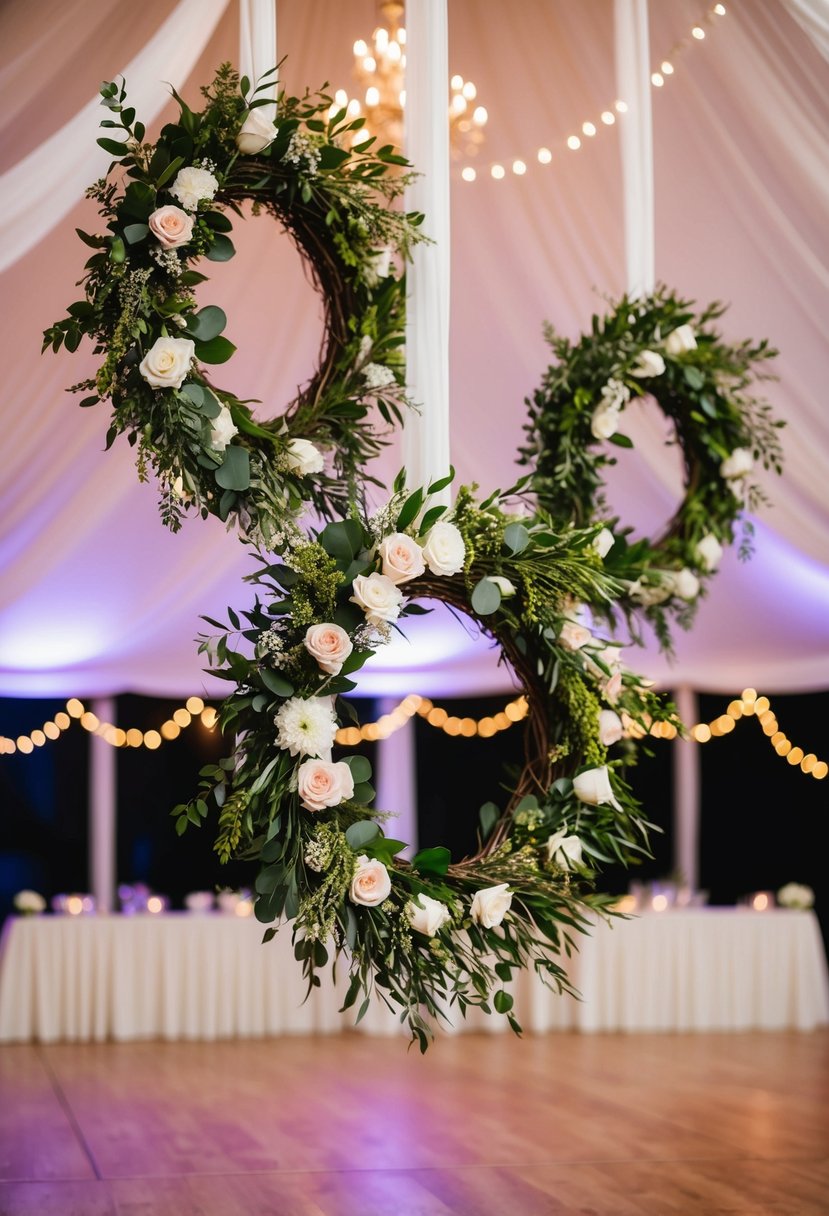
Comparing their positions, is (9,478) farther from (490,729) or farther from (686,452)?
(490,729)

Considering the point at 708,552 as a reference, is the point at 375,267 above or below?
above

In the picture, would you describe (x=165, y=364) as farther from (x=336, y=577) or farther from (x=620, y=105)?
(x=620, y=105)

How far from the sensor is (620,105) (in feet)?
11.7

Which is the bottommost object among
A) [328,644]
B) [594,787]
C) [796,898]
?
[796,898]

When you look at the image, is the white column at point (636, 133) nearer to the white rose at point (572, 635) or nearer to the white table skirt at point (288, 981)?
the white rose at point (572, 635)

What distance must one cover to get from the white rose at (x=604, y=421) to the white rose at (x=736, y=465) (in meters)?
0.39

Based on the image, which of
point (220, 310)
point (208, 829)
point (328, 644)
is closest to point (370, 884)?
point (328, 644)

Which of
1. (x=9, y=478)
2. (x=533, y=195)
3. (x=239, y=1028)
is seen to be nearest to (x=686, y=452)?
(x=533, y=195)

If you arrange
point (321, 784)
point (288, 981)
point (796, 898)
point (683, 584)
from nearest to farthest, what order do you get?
point (321, 784), point (683, 584), point (288, 981), point (796, 898)

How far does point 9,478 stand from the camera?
5.36 m

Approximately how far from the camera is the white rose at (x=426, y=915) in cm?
258

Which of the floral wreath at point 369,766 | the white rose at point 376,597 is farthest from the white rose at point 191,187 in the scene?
the white rose at point 376,597

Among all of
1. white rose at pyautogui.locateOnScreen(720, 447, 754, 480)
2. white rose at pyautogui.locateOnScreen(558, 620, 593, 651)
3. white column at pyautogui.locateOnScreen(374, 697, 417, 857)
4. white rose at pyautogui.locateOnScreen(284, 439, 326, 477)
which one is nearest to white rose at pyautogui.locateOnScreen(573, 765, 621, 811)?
white rose at pyautogui.locateOnScreen(558, 620, 593, 651)

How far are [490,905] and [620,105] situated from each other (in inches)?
80.6
